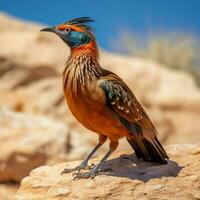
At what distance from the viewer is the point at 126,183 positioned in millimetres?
5828

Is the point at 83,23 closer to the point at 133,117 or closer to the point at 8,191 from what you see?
the point at 133,117

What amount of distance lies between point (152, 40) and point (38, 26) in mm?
9263

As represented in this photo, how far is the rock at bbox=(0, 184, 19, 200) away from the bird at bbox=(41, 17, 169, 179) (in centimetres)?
509

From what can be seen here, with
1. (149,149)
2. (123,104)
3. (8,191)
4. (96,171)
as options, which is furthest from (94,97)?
(8,191)

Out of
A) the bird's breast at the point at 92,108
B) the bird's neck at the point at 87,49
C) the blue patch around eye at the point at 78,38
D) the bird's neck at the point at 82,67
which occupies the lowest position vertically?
the bird's breast at the point at 92,108

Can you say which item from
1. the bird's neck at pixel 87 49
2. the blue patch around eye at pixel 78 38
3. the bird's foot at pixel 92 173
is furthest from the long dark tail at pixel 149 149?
the blue patch around eye at pixel 78 38

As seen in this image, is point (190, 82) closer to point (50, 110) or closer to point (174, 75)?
point (174, 75)

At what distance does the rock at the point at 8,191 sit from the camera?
1106 centimetres

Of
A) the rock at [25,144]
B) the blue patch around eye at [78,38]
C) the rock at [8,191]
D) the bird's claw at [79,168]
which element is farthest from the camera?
the rock at [25,144]

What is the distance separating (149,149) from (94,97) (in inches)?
41.5

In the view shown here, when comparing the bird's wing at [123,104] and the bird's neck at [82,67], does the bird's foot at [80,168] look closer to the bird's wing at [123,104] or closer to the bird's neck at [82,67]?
the bird's wing at [123,104]

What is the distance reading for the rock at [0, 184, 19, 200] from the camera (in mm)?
11062

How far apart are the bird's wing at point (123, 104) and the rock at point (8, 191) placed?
18.1ft

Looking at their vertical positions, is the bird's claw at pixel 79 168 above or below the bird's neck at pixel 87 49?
below
